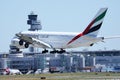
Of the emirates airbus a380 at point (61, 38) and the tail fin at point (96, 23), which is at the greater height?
the tail fin at point (96, 23)

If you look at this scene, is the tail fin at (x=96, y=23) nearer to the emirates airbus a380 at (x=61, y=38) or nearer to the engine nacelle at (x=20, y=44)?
the emirates airbus a380 at (x=61, y=38)

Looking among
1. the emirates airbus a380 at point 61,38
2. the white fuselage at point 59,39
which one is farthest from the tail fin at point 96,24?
the white fuselage at point 59,39

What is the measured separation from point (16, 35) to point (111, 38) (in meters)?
22.1

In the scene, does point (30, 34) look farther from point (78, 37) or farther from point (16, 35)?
point (78, 37)

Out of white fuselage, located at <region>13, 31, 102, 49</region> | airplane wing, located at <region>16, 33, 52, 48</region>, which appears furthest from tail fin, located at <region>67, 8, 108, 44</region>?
airplane wing, located at <region>16, 33, 52, 48</region>

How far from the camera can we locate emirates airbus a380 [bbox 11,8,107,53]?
108 meters

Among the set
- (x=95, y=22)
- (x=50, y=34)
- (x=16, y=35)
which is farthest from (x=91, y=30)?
(x=16, y=35)

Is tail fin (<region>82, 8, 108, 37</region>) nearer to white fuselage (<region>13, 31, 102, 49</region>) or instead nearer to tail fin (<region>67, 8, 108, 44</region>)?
tail fin (<region>67, 8, 108, 44</region>)

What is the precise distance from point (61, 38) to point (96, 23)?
29.6 ft

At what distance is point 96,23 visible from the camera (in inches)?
4242

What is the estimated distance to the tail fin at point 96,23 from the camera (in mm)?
107306

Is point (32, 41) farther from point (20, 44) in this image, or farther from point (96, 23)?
point (96, 23)

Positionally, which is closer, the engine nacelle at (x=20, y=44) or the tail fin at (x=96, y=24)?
the tail fin at (x=96, y=24)

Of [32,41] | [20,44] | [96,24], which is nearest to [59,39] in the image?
[32,41]
